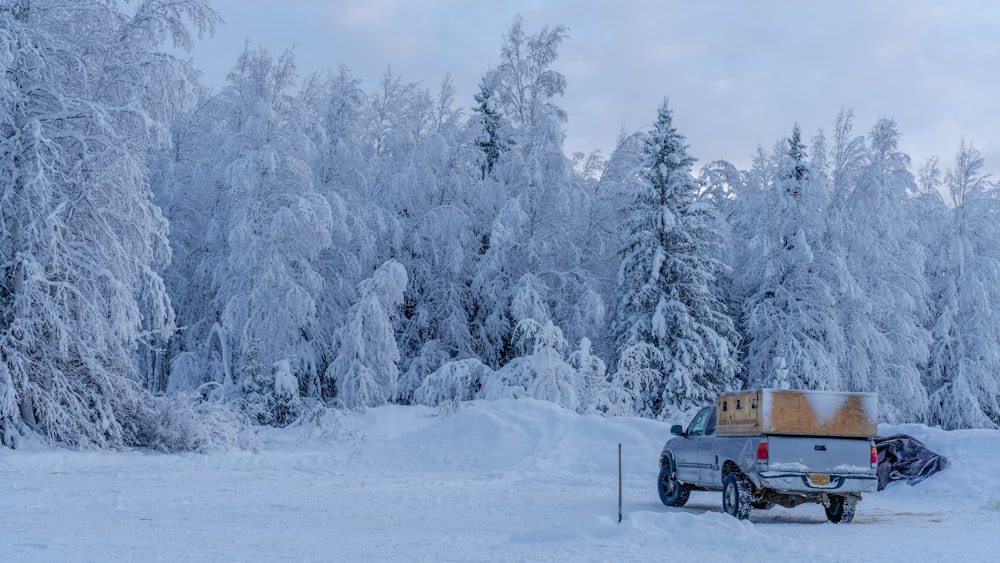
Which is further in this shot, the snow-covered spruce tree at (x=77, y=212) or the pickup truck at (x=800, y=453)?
the snow-covered spruce tree at (x=77, y=212)

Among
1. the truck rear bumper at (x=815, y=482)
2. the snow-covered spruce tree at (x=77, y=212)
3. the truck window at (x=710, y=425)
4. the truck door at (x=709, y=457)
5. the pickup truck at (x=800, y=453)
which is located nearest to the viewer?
the truck rear bumper at (x=815, y=482)

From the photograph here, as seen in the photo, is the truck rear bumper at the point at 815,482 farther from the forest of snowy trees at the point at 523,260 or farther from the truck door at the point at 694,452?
the forest of snowy trees at the point at 523,260

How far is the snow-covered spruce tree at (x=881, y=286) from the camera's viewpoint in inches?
1358

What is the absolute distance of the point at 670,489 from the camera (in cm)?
1543

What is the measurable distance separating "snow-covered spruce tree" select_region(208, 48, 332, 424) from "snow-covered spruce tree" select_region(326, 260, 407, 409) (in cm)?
157

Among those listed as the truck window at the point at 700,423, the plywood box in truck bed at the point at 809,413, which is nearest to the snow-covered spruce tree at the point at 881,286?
the truck window at the point at 700,423

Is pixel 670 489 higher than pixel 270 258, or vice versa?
pixel 270 258

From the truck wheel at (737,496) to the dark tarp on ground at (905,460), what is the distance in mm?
5431

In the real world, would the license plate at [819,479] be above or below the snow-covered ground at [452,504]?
above

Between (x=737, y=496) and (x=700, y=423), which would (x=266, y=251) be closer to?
(x=700, y=423)

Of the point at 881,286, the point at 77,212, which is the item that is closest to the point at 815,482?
the point at 77,212

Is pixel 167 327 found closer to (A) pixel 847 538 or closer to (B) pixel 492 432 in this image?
(B) pixel 492 432

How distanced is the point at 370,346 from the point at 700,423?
16769mm

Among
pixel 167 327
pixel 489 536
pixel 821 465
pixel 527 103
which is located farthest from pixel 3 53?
pixel 527 103
